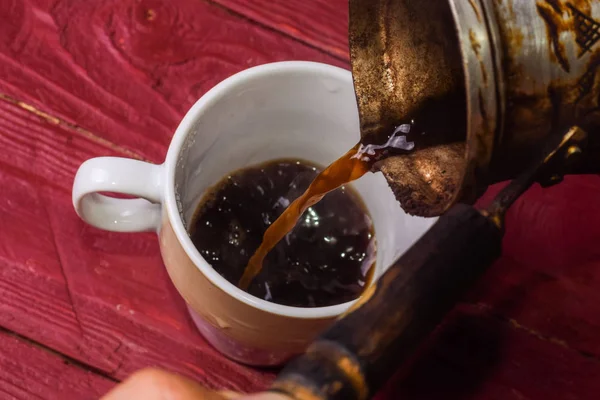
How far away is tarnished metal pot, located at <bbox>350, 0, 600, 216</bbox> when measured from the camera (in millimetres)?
317

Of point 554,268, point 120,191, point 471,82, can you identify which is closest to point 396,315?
point 471,82

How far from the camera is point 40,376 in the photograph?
1.63 feet

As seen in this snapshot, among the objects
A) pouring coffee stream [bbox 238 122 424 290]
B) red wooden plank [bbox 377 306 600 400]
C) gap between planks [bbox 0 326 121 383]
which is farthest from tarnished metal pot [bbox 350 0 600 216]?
gap between planks [bbox 0 326 121 383]

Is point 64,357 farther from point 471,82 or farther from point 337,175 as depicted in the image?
point 471,82

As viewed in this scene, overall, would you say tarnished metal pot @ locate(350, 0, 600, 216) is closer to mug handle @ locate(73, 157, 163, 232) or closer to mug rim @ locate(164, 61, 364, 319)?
mug rim @ locate(164, 61, 364, 319)

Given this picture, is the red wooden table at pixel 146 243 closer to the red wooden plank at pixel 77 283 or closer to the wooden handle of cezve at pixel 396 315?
the red wooden plank at pixel 77 283

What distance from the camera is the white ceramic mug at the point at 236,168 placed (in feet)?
1.34

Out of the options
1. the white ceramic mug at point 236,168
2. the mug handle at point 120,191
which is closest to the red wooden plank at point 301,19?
the white ceramic mug at point 236,168

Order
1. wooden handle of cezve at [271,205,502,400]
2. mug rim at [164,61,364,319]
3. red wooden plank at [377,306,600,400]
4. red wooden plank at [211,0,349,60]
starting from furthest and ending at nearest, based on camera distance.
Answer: red wooden plank at [211,0,349,60], red wooden plank at [377,306,600,400], mug rim at [164,61,364,319], wooden handle of cezve at [271,205,502,400]

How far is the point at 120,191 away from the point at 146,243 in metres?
0.13

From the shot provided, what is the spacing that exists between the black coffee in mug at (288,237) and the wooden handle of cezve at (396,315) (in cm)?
21

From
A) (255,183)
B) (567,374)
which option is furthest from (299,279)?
(567,374)

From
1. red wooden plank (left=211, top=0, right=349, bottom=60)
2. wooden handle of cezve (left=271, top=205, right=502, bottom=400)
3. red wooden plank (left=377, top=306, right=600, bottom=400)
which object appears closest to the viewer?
wooden handle of cezve (left=271, top=205, right=502, bottom=400)

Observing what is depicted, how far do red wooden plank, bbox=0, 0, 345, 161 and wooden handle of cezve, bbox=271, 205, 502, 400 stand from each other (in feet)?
1.12
